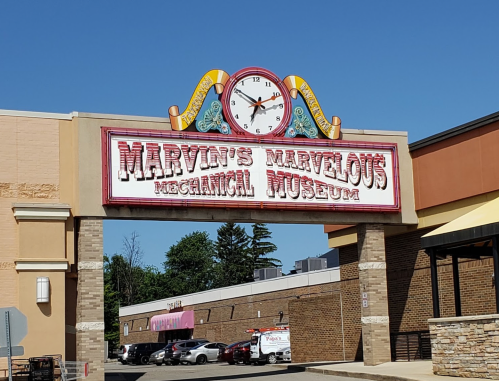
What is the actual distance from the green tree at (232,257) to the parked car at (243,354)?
76.7 metres

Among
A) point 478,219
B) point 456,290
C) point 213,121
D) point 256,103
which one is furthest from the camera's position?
point 256,103

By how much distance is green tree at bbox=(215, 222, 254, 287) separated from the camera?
124375 millimetres

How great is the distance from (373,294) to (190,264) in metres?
101

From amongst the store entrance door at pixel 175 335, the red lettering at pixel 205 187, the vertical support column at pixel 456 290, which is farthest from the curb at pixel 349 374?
the store entrance door at pixel 175 335

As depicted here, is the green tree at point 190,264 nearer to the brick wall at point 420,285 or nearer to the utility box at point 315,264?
the utility box at point 315,264

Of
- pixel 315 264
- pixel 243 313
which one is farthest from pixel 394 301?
pixel 315 264

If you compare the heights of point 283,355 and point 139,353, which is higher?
point 283,355

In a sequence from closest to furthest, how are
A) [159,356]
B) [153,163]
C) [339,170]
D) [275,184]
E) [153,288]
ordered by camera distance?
1. [153,163]
2. [275,184]
3. [339,170]
4. [159,356]
5. [153,288]

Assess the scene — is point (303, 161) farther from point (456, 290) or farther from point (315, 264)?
point (315, 264)

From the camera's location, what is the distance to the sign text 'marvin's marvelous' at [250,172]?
2888 centimetres

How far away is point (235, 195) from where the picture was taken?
30.0 meters

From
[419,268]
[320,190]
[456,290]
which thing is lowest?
[456,290]

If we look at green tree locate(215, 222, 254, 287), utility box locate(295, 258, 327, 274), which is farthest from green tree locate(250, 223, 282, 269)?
utility box locate(295, 258, 327, 274)

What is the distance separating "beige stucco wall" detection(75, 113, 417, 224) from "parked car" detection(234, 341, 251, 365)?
16.7m
